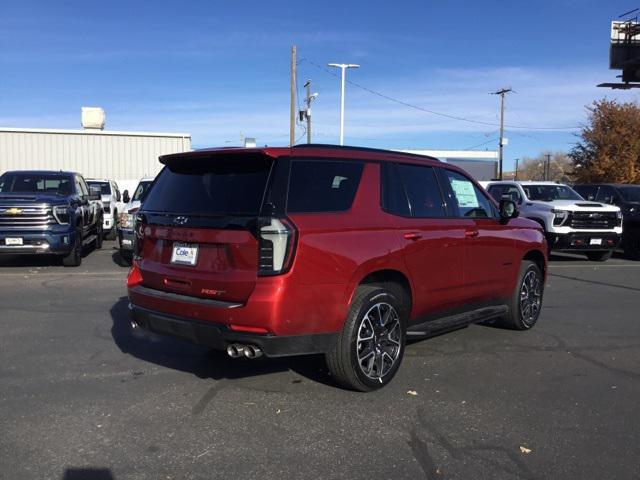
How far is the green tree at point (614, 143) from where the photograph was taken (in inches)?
1248

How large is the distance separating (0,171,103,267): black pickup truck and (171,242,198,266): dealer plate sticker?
7.66m

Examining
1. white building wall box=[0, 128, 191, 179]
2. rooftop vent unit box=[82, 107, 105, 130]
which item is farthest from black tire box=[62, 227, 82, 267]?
rooftop vent unit box=[82, 107, 105, 130]

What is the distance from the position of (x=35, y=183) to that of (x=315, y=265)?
10.6m

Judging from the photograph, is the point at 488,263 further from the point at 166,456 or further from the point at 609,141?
the point at 609,141

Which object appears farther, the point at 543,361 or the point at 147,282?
the point at 543,361

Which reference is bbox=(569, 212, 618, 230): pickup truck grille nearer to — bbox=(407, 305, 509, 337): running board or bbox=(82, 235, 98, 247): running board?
bbox=(407, 305, 509, 337): running board

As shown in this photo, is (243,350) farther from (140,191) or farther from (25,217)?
(140,191)

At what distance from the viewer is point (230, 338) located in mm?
4152

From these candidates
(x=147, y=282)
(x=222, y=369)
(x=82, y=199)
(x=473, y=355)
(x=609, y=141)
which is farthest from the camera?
(x=609, y=141)

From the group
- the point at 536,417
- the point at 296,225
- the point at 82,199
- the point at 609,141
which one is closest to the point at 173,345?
the point at 296,225

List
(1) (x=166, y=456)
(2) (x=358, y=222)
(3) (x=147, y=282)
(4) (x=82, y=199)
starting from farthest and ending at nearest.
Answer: (4) (x=82, y=199) → (3) (x=147, y=282) → (2) (x=358, y=222) → (1) (x=166, y=456)

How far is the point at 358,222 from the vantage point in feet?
15.0

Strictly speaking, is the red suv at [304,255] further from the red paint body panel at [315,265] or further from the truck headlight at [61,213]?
the truck headlight at [61,213]

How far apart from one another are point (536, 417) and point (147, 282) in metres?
3.16
